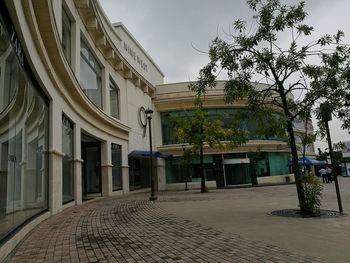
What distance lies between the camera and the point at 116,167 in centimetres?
2402

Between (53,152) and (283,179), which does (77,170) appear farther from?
(283,179)

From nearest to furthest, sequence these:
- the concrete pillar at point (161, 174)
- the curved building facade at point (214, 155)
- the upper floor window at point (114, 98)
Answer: the upper floor window at point (114, 98) → the concrete pillar at point (161, 174) → the curved building facade at point (214, 155)

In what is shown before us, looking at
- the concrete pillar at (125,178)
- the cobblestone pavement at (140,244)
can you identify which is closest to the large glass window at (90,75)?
the concrete pillar at (125,178)

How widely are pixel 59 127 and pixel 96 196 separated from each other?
9.08m

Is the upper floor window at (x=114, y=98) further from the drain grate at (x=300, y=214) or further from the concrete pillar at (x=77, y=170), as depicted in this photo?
the drain grate at (x=300, y=214)

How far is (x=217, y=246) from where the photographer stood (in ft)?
22.5

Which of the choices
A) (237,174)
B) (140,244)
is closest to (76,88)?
(140,244)

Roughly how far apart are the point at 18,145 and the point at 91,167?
14581mm

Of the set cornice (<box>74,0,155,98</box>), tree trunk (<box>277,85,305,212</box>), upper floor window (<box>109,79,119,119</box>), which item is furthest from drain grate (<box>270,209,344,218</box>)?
upper floor window (<box>109,79,119,119</box>)

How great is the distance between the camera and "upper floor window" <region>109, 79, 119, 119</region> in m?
24.5

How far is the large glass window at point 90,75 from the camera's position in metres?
18.9

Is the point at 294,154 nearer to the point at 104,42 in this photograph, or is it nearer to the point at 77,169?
the point at 77,169

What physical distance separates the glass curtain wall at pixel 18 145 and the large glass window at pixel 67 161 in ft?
10.2

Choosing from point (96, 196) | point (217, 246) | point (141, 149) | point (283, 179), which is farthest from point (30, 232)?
point (283, 179)
